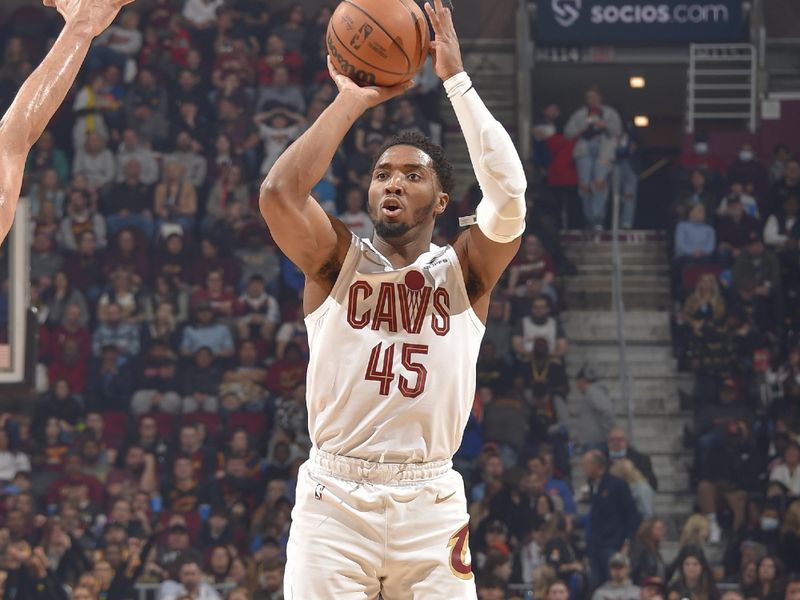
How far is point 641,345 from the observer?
14648 millimetres

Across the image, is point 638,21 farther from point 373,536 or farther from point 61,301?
point 373,536

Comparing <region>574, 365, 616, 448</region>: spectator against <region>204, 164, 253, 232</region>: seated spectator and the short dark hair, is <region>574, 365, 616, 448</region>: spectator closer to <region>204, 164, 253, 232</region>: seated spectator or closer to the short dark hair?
<region>204, 164, 253, 232</region>: seated spectator

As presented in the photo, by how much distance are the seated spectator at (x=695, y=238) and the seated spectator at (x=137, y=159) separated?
5.01 metres

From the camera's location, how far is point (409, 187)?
5117 millimetres

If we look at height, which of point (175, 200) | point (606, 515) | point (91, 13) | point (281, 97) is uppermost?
point (281, 97)

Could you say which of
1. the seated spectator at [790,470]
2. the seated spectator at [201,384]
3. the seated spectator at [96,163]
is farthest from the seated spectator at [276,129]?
the seated spectator at [790,470]

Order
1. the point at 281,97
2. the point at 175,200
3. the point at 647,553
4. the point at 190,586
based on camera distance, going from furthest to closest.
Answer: the point at 281,97, the point at 175,200, the point at 647,553, the point at 190,586

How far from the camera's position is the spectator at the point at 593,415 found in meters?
12.8

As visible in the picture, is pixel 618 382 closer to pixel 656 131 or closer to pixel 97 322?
pixel 97 322

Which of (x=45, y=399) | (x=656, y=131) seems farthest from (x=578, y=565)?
(x=656, y=131)

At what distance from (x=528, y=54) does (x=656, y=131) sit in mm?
3339

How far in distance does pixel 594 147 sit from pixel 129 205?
4.82 m

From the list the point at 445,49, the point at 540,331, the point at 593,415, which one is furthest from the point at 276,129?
the point at 445,49

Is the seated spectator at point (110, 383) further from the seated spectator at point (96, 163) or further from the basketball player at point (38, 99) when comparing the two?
the basketball player at point (38, 99)
